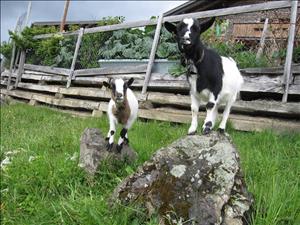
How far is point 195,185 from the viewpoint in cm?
387

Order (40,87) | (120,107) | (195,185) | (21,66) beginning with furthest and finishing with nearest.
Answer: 1. (21,66)
2. (40,87)
3. (120,107)
4. (195,185)

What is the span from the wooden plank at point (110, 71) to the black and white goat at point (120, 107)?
16.7 feet

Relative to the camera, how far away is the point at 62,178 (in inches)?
218

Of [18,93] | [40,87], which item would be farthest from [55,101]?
[18,93]

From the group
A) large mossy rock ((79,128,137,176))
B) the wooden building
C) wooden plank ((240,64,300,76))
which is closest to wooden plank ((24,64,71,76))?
the wooden building

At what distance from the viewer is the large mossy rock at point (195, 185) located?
3730mm

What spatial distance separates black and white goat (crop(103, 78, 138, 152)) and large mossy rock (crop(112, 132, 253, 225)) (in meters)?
0.94

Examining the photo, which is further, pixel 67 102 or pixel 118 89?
pixel 67 102

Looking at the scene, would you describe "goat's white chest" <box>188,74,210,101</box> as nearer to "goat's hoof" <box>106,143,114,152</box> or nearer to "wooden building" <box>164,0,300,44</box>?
"goat's hoof" <box>106,143,114,152</box>

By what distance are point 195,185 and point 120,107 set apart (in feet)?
4.91

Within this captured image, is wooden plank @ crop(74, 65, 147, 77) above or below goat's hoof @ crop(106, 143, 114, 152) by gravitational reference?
above

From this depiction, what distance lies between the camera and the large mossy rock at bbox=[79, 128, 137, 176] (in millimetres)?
5500

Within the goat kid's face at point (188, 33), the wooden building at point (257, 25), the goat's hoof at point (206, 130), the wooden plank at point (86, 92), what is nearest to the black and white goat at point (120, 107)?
the goat's hoof at point (206, 130)

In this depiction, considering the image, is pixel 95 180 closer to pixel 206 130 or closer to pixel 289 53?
pixel 206 130
